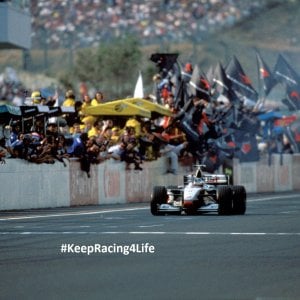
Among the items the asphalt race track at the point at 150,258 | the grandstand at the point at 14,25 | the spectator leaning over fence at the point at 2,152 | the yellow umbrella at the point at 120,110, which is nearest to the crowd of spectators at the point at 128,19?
the grandstand at the point at 14,25

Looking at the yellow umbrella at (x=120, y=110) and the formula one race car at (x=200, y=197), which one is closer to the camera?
the formula one race car at (x=200, y=197)

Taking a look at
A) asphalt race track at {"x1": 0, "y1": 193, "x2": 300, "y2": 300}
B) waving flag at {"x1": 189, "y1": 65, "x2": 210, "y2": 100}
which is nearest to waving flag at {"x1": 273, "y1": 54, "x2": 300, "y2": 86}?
waving flag at {"x1": 189, "y1": 65, "x2": 210, "y2": 100}

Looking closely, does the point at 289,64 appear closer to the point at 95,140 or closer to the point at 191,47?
the point at 191,47

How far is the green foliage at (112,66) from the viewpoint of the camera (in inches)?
2437

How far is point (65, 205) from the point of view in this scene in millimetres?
33562

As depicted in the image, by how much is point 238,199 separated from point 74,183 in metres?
7.47

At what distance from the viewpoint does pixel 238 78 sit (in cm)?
4791

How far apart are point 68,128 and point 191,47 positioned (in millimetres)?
19274

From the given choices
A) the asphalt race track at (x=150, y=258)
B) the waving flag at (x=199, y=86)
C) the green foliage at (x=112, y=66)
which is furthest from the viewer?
the green foliage at (x=112, y=66)

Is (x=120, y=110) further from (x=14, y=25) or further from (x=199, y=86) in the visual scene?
(x=199, y=86)

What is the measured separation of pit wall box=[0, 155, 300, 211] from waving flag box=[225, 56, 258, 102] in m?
7.02

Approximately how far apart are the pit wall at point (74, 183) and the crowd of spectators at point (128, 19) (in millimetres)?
13729

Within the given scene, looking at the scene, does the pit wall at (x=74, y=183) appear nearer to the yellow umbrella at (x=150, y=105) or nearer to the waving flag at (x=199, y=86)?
the yellow umbrella at (x=150, y=105)

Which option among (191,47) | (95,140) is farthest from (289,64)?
(95,140)
